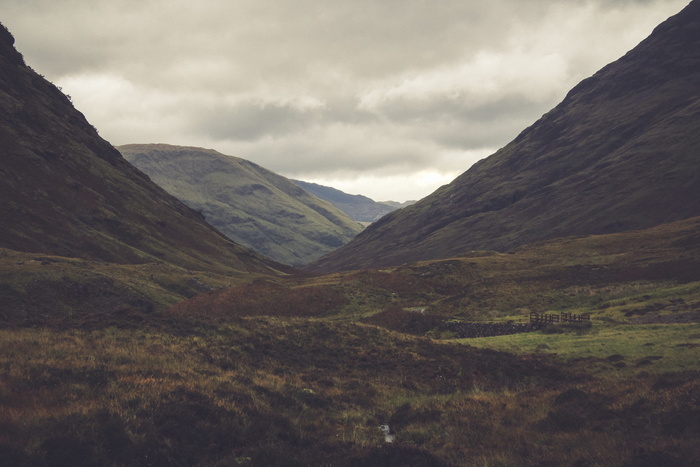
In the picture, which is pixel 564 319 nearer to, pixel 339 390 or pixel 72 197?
pixel 339 390

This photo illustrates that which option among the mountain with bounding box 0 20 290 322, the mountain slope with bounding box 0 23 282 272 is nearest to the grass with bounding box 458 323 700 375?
the mountain with bounding box 0 20 290 322

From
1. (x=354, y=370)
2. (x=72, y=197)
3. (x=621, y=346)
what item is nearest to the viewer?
(x=354, y=370)

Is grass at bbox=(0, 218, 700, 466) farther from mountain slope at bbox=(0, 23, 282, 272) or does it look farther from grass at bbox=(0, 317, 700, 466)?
mountain slope at bbox=(0, 23, 282, 272)

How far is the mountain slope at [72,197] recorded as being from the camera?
9169 centimetres

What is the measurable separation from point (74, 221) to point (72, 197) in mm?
11907

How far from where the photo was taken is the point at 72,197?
10950 centimetres

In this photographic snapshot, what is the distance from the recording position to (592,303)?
54.6m

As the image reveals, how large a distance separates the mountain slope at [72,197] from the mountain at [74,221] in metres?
0.32

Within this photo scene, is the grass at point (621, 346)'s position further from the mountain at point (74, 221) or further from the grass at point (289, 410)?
A: the mountain at point (74, 221)

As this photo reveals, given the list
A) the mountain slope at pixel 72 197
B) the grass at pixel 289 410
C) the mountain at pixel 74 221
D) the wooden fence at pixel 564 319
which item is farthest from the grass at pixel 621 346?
the mountain slope at pixel 72 197

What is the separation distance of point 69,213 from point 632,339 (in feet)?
364

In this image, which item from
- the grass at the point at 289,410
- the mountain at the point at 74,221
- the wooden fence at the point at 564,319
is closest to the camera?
the grass at the point at 289,410

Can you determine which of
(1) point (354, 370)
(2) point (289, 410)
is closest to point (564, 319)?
(1) point (354, 370)

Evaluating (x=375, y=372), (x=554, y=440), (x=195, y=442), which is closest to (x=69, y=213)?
(x=375, y=372)
